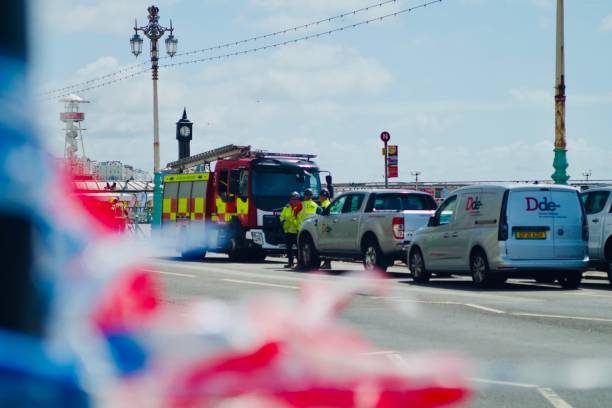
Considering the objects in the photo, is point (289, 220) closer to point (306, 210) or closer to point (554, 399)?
point (306, 210)

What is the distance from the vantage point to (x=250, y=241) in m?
25.8

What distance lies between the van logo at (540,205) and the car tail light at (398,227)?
354 cm

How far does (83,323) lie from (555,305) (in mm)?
13334

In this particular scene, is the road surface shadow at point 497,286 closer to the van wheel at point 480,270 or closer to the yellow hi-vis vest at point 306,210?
the van wheel at point 480,270

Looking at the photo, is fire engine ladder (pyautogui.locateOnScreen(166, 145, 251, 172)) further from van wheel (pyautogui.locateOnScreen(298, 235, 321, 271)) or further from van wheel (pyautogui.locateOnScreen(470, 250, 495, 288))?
van wheel (pyautogui.locateOnScreen(470, 250, 495, 288))

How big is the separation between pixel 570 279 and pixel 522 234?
127 cm

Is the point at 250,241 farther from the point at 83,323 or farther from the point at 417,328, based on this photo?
the point at 83,323

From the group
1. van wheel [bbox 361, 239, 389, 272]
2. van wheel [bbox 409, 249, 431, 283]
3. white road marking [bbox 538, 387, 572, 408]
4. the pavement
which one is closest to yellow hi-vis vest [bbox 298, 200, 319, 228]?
van wheel [bbox 361, 239, 389, 272]

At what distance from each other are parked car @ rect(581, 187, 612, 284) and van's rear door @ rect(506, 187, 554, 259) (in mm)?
1443

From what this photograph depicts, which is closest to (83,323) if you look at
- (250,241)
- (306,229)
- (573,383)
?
(573,383)

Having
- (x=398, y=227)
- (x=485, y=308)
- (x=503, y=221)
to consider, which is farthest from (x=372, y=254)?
(x=485, y=308)

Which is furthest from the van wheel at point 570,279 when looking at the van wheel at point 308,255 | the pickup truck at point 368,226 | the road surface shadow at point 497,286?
the van wheel at point 308,255

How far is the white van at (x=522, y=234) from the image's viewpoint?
1656 cm

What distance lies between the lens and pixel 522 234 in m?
16.7
